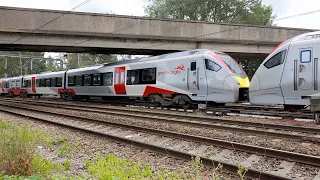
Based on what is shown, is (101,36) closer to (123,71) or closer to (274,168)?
(123,71)

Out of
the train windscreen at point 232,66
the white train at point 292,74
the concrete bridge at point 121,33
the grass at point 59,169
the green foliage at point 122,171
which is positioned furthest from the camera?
the concrete bridge at point 121,33

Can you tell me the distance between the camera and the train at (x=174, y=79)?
47.9ft

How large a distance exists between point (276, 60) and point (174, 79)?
5742 mm

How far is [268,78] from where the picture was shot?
12.6 metres

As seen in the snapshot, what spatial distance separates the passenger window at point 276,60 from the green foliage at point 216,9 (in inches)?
1413

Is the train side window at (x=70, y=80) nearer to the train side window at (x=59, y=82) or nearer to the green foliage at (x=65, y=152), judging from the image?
the train side window at (x=59, y=82)

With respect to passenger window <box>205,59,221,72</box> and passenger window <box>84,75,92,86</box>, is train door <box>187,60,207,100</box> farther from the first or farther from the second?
passenger window <box>84,75,92,86</box>

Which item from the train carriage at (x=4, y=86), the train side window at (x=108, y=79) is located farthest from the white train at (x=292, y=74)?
the train carriage at (x=4, y=86)

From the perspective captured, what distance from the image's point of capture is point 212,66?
14.9 metres

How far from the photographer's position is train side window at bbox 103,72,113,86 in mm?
21936

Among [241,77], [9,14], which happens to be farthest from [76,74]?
[241,77]

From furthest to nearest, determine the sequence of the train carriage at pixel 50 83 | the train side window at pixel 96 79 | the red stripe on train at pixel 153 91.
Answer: the train carriage at pixel 50 83 → the train side window at pixel 96 79 → the red stripe on train at pixel 153 91

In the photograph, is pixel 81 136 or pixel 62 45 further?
pixel 62 45

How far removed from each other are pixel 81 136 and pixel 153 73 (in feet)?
30.3
